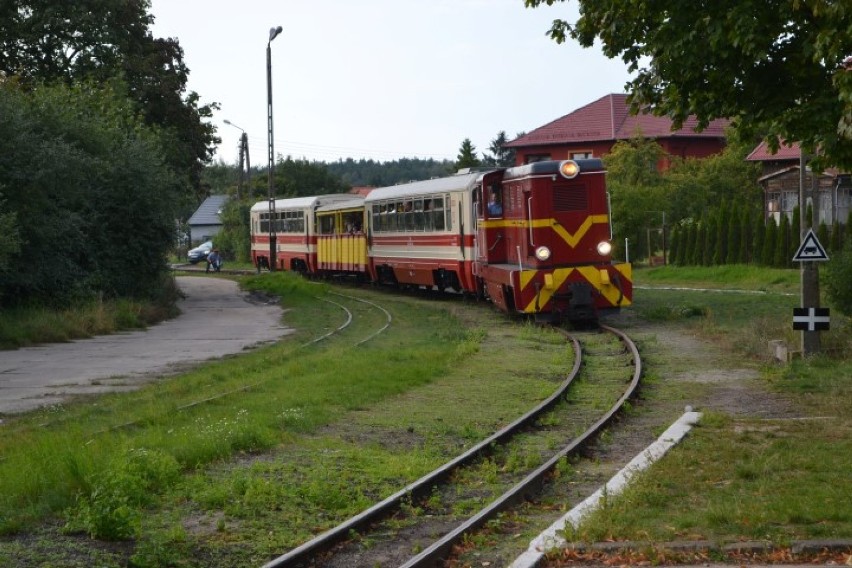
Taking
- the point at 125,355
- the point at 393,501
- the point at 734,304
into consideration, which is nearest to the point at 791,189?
the point at 734,304

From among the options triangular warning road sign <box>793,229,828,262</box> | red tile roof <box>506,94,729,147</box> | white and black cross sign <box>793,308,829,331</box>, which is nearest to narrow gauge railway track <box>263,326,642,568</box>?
white and black cross sign <box>793,308,829,331</box>

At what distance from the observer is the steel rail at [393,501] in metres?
7.78

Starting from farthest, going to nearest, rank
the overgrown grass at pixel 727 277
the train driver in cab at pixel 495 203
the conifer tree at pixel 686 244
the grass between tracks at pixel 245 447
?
1. the conifer tree at pixel 686 244
2. the overgrown grass at pixel 727 277
3. the train driver in cab at pixel 495 203
4. the grass between tracks at pixel 245 447

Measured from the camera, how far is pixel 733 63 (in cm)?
1291

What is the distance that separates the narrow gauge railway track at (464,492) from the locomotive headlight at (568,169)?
9.49m

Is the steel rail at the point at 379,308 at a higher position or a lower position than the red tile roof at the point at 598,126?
lower

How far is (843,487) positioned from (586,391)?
694 cm

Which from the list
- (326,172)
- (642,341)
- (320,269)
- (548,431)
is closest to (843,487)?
(548,431)

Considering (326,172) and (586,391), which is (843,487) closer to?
(586,391)

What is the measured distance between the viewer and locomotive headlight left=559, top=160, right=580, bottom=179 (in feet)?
81.6

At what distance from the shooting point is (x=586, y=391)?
16.1 m

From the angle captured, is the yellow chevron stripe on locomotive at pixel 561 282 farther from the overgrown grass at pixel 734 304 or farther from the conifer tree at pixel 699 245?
the conifer tree at pixel 699 245

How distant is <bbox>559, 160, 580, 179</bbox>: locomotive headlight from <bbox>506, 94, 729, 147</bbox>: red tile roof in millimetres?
55668

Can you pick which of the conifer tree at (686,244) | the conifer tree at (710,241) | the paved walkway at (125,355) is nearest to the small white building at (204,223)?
the conifer tree at (686,244)
